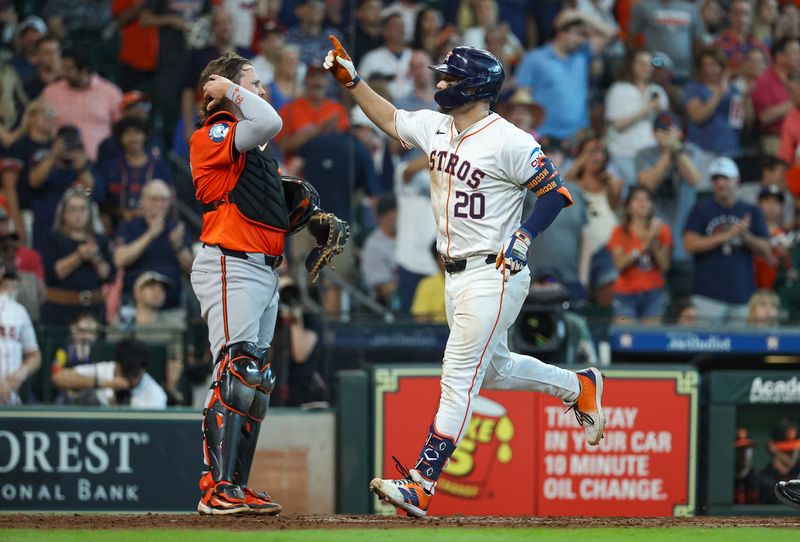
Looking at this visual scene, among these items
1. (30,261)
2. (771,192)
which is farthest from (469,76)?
(771,192)

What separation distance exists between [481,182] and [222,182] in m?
1.19

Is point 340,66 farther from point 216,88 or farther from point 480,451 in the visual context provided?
point 480,451

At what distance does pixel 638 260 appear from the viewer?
12.2 metres

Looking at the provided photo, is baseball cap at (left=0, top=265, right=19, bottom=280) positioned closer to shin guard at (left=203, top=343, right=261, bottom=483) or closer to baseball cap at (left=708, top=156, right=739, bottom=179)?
shin guard at (left=203, top=343, right=261, bottom=483)

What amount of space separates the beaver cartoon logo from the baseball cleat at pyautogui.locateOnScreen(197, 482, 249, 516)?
3408 mm

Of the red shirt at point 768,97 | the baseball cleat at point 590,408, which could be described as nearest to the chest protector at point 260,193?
the baseball cleat at point 590,408

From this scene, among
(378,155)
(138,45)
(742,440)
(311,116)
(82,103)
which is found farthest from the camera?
(378,155)

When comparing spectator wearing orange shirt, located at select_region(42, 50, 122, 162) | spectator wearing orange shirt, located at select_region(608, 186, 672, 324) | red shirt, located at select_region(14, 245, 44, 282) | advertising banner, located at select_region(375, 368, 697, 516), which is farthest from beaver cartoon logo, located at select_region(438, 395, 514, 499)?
spectator wearing orange shirt, located at select_region(42, 50, 122, 162)

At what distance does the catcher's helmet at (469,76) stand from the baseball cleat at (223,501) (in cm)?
203

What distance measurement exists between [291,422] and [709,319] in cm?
415

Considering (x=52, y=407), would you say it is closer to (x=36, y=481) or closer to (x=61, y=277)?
(x=36, y=481)

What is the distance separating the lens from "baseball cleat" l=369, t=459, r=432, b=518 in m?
6.02

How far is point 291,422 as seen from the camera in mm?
9461

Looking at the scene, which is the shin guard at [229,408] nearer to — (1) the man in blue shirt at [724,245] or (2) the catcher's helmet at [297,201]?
(2) the catcher's helmet at [297,201]
